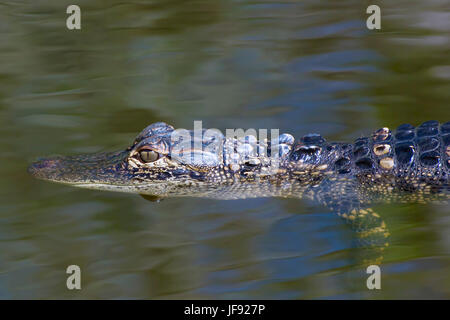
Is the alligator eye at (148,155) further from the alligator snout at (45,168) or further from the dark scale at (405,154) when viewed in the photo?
the dark scale at (405,154)

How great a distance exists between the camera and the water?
13.6 feet

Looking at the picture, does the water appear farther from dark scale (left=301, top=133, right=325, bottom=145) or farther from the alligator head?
dark scale (left=301, top=133, right=325, bottom=145)

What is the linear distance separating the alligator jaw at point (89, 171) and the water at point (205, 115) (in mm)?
130

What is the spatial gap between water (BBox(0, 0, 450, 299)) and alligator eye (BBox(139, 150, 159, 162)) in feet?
1.29

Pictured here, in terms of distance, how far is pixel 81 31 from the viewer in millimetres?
7273

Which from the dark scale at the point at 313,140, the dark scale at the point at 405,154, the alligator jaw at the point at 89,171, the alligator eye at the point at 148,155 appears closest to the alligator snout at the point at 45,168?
the alligator jaw at the point at 89,171

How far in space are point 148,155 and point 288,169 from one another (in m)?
1.16

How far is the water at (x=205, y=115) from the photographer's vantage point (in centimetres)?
413

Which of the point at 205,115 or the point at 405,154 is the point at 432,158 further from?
the point at 205,115

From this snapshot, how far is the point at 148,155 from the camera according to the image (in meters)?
4.67

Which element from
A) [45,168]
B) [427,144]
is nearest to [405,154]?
[427,144]

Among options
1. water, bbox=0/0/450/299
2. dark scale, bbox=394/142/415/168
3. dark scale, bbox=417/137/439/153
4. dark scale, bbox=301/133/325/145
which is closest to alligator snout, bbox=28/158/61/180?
water, bbox=0/0/450/299

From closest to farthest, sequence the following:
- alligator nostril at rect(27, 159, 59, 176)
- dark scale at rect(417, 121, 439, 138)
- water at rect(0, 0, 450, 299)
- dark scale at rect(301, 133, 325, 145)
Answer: water at rect(0, 0, 450, 299) < dark scale at rect(417, 121, 439, 138) < dark scale at rect(301, 133, 325, 145) < alligator nostril at rect(27, 159, 59, 176)

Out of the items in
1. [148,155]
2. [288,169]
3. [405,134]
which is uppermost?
[405,134]
